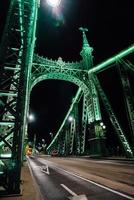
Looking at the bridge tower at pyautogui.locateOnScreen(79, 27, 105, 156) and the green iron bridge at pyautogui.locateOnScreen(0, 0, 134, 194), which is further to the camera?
the bridge tower at pyautogui.locateOnScreen(79, 27, 105, 156)

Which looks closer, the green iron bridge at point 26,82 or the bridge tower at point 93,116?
the green iron bridge at point 26,82

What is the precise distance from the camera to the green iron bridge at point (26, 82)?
24.1 feet

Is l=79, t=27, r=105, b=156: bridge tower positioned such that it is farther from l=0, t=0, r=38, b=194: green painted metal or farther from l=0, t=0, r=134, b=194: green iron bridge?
l=0, t=0, r=38, b=194: green painted metal

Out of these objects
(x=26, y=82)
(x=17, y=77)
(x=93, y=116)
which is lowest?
(x=26, y=82)

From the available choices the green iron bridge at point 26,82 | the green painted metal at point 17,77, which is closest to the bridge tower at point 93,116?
the green iron bridge at point 26,82

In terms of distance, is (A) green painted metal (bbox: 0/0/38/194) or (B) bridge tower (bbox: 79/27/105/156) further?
(B) bridge tower (bbox: 79/27/105/156)

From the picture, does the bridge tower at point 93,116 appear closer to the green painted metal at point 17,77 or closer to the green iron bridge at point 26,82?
the green iron bridge at point 26,82

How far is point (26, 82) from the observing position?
8133mm

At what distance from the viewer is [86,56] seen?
40562mm

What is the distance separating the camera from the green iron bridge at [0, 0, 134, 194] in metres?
7.34

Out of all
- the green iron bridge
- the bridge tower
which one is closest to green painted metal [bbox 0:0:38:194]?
the green iron bridge

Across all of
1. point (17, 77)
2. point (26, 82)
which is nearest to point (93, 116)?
point (17, 77)

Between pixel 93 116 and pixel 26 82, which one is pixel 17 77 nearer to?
pixel 26 82

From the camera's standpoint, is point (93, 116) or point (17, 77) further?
point (93, 116)
